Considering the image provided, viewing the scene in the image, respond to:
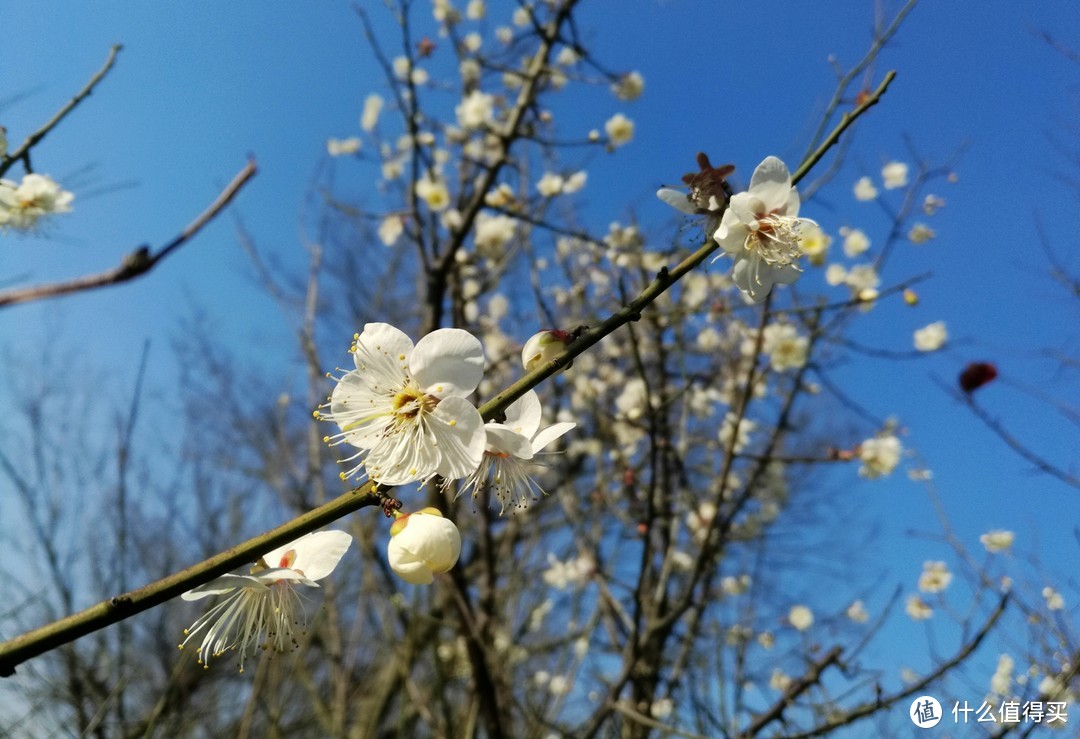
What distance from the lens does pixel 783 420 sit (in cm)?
224

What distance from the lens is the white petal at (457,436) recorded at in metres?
0.79

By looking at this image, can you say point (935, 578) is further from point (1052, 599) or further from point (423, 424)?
point (423, 424)

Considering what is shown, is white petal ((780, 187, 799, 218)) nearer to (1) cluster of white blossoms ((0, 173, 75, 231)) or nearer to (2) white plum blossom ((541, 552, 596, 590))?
(1) cluster of white blossoms ((0, 173, 75, 231))

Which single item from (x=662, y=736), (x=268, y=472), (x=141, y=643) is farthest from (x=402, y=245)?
(x=662, y=736)

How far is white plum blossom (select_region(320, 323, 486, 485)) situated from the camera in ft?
2.66

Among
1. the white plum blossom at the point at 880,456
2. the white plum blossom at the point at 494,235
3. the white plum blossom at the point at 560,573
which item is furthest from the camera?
the white plum blossom at the point at 560,573

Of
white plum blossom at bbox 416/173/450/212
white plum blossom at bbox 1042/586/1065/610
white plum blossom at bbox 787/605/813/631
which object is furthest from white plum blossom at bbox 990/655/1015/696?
white plum blossom at bbox 416/173/450/212

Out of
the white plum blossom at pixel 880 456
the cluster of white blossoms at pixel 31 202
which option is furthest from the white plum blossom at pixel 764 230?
the white plum blossom at pixel 880 456

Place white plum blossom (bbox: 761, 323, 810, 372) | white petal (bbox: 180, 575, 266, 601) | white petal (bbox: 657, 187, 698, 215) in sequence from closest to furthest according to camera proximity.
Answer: white petal (bbox: 180, 575, 266, 601) → white petal (bbox: 657, 187, 698, 215) → white plum blossom (bbox: 761, 323, 810, 372)

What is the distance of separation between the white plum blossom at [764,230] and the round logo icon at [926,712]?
1.62m

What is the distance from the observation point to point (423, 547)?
733 mm

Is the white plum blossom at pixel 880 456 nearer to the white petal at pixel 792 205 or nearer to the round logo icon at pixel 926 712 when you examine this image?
the round logo icon at pixel 926 712

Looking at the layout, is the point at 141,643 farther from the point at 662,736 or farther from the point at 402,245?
the point at 662,736

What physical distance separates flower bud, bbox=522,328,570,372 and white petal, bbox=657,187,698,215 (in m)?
0.30
